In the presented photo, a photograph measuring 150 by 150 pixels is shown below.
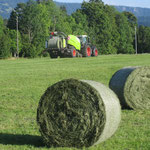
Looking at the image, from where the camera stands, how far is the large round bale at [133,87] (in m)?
10.3

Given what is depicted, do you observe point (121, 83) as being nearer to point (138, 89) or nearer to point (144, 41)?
point (138, 89)

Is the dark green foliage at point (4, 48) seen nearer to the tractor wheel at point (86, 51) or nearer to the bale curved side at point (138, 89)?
the tractor wheel at point (86, 51)

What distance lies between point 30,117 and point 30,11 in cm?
8044

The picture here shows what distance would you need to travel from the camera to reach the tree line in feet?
255

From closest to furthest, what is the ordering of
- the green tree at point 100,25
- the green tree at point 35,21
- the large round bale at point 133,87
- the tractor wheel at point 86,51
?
the large round bale at point 133,87, the tractor wheel at point 86,51, the green tree at point 35,21, the green tree at point 100,25

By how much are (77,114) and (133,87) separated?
3848mm

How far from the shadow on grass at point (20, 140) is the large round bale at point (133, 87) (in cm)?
332

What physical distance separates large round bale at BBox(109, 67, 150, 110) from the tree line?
50556 millimetres

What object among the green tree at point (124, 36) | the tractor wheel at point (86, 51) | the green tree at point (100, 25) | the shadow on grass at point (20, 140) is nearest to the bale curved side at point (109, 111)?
the shadow on grass at point (20, 140)

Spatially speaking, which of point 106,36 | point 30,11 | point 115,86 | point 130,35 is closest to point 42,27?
point 30,11

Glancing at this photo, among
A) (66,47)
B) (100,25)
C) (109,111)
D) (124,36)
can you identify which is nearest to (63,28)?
(100,25)

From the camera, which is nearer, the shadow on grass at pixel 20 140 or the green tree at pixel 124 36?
the shadow on grass at pixel 20 140

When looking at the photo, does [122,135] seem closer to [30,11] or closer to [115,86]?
[115,86]

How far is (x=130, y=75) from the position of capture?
10469 mm
